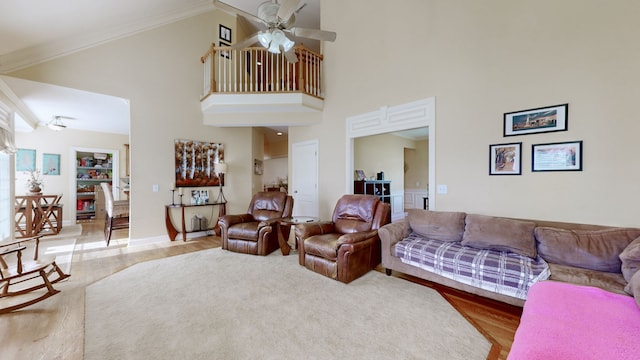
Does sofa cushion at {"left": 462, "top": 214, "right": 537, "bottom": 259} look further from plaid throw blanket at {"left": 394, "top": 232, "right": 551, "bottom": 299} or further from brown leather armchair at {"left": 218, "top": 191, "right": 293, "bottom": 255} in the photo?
brown leather armchair at {"left": 218, "top": 191, "right": 293, "bottom": 255}

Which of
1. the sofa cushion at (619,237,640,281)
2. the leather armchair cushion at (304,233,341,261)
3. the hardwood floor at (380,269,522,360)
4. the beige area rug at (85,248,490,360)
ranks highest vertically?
the sofa cushion at (619,237,640,281)

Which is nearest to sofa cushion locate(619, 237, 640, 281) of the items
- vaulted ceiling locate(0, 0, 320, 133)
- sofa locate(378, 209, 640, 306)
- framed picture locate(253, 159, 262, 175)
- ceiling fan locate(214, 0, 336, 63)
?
sofa locate(378, 209, 640, 306)

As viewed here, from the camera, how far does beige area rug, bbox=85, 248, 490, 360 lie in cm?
177

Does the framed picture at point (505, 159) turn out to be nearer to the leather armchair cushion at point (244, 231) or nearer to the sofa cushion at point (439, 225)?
the sofa cushion at point (439, 225)

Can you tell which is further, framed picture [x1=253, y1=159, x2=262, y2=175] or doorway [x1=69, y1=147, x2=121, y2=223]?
doorway [x1=69, y1=147, x2=121, y2=223]

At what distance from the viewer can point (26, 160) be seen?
19.7 feet

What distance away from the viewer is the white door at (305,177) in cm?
540

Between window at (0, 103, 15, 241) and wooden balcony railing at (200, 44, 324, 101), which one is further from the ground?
wooden balcony railing at (200, 44, 324, 101)

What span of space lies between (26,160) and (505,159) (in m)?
9.87

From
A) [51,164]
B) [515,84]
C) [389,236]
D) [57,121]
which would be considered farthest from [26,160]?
[515,84]

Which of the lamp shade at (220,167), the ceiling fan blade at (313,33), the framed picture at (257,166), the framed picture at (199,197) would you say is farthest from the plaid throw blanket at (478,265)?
the framed picture at (257,166)

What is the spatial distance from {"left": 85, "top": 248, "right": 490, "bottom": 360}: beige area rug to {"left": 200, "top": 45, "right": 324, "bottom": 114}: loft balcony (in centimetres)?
314

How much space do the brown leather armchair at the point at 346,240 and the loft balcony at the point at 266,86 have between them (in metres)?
2.30

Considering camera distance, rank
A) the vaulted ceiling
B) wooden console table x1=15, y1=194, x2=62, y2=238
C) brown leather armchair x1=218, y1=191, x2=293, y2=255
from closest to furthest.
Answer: the vaulted ceiling, brown leather armchair x1=218, y1=191, x2=293, y2=255, wooden console table x1=15, y1=194, x2=62, y2=238
